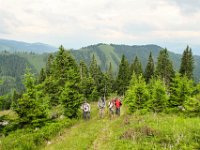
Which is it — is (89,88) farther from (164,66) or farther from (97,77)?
(164,66)

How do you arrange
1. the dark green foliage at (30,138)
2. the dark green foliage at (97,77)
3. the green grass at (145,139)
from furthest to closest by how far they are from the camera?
the dark green foliage at (97,77) < the dark green foliage at (30,138) < the green grass at (145,139)

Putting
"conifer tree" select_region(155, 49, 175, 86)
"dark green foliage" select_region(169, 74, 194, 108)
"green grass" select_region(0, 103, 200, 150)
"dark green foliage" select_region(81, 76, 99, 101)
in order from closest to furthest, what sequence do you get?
"green grass" select_region(0, 103, 200, 150), "dark green foliage" select_region(169, 74, 194, 108), "dark green foliage" select_region(81, 76, 99, 101), "conifer tree" select_region(155, 49, 175, 86)

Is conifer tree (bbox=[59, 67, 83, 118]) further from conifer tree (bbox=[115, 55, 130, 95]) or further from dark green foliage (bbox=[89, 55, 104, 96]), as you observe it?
conifer tree (bbox=[115, 55, 130, 95])

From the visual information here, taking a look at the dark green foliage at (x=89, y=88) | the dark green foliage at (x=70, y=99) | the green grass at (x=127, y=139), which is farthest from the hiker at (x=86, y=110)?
the dark green foliage at (x=89, y=88)

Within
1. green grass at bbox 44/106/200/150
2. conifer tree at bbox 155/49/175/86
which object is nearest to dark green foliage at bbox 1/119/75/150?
green grass at bbox 44/106/200/150

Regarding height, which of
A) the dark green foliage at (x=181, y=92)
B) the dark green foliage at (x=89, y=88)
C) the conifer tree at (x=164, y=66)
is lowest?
the dark green foliage at (x=89, y=88)

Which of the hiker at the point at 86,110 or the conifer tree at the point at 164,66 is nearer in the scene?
the hiker at the point at 86,110

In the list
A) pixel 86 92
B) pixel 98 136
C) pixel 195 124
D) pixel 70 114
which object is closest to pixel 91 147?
pixel 98 136

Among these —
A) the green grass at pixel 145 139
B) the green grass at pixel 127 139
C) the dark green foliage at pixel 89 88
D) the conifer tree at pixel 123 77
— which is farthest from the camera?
the conifer tree at pixel 123 77

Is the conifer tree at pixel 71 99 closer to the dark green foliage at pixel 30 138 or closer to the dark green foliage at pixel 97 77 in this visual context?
the dark green foliage at pixel 30 138

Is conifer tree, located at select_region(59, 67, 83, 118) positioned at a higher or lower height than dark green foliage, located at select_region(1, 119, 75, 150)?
higher

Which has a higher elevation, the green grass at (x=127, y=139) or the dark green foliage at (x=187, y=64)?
the dark green foliage at (x=187, y=64)

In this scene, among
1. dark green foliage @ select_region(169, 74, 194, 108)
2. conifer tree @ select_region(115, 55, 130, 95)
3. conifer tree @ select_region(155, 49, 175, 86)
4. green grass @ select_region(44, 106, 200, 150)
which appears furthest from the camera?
conifer tree @ select_region(115, 55, 130, 95)

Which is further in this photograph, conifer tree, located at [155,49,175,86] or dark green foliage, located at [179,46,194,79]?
conifer tree, located at [155,49,175,86]
